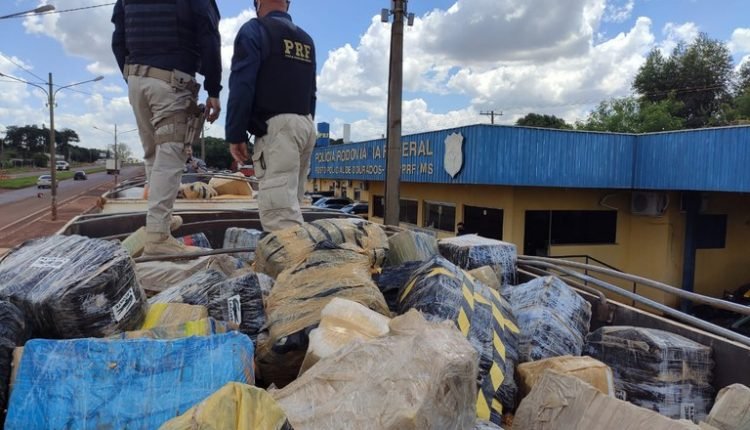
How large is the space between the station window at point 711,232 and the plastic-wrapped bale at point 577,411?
15552 mm

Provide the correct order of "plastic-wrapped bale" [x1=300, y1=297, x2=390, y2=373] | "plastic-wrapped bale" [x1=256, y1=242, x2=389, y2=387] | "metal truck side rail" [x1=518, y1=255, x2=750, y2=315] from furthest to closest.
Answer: "metal truck side rail" [x1=518, y1=255, x2=750, y2=315], "plastic-wrapped bale" [x1=256, y1=242, x2=389, y2=387], "plastic-wrapped bale" [x1=300, y1=297, x2=390, y2=373]

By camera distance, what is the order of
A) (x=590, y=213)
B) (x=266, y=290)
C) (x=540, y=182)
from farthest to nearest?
(x=590, y=213), (x=540, y=182), (x=266, y=290)

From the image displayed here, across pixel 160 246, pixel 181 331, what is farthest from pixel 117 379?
pixel 160 246

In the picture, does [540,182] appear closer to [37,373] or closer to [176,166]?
[176,166]

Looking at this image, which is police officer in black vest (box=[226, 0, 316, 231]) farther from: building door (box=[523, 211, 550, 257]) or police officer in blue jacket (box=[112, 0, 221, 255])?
building door (box=[523, 211, 550, 257])

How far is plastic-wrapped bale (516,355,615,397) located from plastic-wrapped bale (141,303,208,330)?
114cm

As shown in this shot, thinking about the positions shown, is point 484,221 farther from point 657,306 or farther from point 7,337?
point 7,337

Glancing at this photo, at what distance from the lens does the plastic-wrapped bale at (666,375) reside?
1.89m

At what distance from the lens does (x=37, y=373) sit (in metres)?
1.28

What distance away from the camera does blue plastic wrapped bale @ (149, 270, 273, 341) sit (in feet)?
6.17

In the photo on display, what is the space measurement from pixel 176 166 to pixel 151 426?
2238 mm

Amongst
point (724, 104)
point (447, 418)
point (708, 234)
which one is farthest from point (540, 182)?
point (724, 104)

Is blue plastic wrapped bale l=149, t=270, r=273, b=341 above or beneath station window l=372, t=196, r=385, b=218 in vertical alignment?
above

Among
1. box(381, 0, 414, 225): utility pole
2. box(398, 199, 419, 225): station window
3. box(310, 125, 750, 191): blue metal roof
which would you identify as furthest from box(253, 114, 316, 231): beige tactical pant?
box(398, 199, 419, 225): station window
